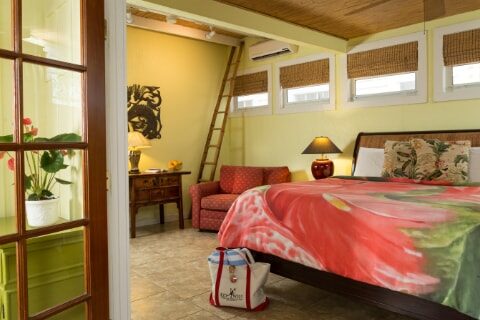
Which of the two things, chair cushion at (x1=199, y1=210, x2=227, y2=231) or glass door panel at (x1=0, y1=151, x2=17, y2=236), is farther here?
chair cushion at (x1=199, y1=210, x2=227, y2=231)

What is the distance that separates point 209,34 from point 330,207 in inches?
142

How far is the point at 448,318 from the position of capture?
1.87 metres

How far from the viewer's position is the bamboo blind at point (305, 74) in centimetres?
479

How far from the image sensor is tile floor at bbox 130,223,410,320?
244 cm

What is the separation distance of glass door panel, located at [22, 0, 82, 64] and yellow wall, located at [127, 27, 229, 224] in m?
3.50

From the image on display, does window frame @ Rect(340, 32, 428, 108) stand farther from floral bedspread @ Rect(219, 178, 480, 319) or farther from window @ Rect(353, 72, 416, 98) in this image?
floral bedspread @ Rect(219, 178, 480, 319)

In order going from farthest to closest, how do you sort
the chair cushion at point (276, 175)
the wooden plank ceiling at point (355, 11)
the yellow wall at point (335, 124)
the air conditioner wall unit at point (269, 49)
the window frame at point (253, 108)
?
1. the window frame at point (253, 108)
2. the air conditioner wall unit at point (269, 49)
3. the chair cushion at point (276, 175)
4. the yellow wall at point (335, 124)
5. the wooden plank ceiling at point (355, 11)

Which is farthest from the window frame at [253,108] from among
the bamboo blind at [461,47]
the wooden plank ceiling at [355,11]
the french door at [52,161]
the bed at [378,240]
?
the french door at [52,161]

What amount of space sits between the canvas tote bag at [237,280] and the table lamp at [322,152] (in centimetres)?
212

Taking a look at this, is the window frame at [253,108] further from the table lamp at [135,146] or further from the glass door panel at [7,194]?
the glass door panel at [7,194]

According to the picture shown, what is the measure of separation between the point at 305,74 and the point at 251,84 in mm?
995

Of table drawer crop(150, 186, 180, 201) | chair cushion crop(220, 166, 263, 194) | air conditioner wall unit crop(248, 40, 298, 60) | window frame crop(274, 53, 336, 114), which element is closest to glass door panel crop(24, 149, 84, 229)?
table drawer crop(150, 186, 180, 201)

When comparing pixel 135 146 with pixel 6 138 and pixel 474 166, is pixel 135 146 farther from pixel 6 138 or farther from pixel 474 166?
pixel 474 166

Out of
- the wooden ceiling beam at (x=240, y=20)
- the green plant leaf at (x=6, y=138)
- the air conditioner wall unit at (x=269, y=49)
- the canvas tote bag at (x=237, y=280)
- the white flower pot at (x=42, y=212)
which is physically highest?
the air conditioner wall unit at (x=269, y=49)
